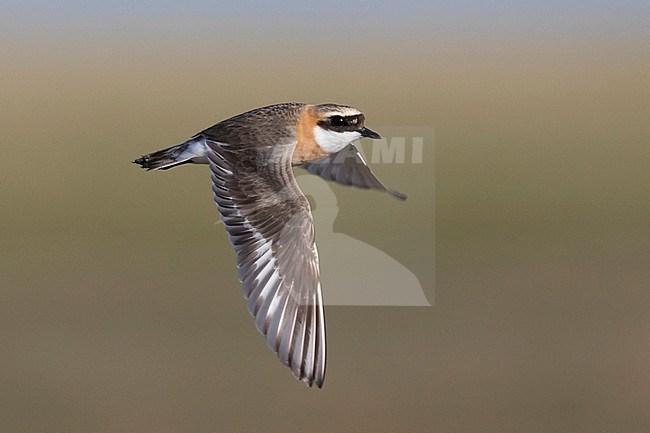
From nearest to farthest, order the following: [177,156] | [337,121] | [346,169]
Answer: [177,156] → [337,121] → [346,169]

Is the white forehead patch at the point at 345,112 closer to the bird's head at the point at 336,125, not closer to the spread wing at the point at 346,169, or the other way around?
the bird's head at the point at 336,125

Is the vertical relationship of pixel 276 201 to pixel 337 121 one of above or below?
below

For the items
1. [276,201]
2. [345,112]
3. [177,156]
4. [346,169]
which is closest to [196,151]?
[177,156]

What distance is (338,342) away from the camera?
515cm

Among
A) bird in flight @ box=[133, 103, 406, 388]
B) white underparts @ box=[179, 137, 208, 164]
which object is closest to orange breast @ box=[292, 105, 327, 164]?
bird in flight @ box=[133, 103, 406, 388]

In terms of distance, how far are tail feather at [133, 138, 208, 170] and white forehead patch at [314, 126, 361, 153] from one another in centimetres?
20

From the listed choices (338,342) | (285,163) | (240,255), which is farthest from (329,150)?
(338,342)

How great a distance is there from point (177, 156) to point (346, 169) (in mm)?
409

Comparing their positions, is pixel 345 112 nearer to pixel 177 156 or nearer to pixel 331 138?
pixel 331 138

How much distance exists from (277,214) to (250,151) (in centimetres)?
11

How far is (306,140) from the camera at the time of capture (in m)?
1.72

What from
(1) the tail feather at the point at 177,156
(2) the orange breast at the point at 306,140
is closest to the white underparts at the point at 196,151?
(1) the tail feather at the point at 177,156

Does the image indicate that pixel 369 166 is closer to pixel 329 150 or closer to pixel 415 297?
pixel 329 150

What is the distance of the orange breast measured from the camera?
5.65 ft
